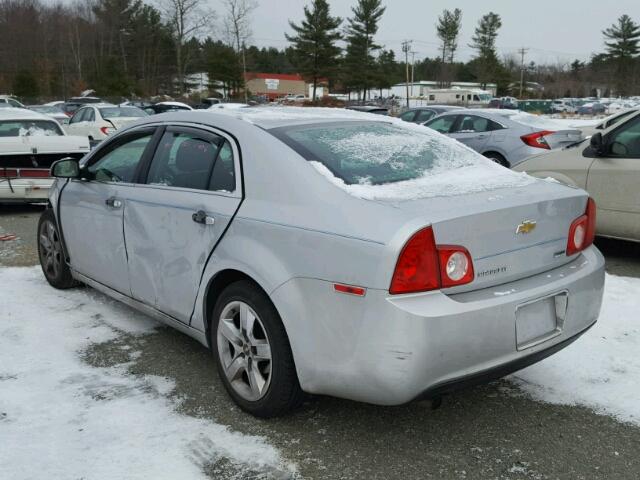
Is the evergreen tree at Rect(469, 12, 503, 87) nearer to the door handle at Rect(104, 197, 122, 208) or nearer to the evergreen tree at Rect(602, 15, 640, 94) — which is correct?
the evergreen tree at Rect(602, 15, 640, 94)

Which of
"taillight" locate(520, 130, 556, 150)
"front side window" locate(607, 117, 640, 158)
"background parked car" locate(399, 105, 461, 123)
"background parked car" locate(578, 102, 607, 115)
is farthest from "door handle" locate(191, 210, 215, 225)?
"background parked car" locate(578, 102, 607, 115)

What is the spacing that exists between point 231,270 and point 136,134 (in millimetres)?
1564

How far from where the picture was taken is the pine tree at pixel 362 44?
250 feet

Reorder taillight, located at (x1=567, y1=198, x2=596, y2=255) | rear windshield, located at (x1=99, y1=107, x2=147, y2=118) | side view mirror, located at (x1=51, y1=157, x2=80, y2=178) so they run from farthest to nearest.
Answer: rear windshield, located at (x1=99, y1=107, x2=147, y2=118)
side view mirror, located at (x1=51, y1=157, x2=80, y2=178)
taillight, located at (x1=567, y1=198, x2=596, y2=255)

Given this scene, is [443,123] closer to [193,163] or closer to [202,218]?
[193,163]

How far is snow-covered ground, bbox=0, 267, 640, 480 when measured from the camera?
283 cm

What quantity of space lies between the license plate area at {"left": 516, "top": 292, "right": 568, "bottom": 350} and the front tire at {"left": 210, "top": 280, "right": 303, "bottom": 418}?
1.02m

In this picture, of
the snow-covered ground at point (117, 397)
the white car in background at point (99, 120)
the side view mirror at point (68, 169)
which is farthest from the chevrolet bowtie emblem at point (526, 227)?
the white car in background at point (99, 120)

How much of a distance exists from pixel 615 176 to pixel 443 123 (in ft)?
22.8

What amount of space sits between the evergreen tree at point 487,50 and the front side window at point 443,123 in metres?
89.6

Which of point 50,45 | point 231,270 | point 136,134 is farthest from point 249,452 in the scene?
point 50,45

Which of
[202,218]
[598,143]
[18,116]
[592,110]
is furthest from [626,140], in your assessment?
[592,110]

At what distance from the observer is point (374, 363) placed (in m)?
2.58

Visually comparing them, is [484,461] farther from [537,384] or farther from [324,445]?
[537,384]
